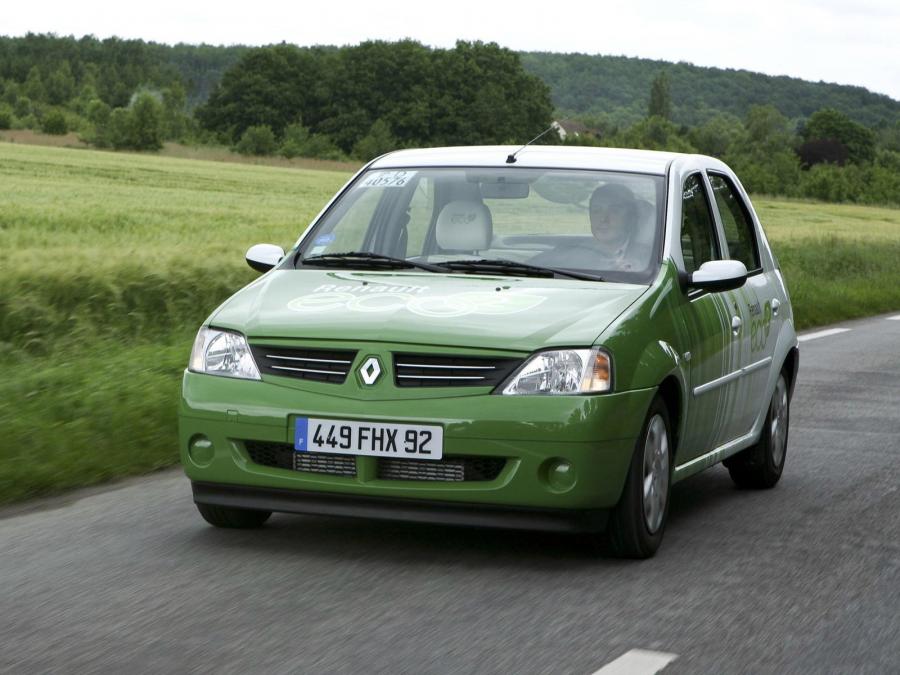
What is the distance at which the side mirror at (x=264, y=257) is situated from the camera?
678 centimetres

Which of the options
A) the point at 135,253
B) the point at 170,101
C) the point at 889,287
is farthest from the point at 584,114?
the point at 135,253

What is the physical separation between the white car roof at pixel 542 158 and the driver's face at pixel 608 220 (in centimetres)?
31

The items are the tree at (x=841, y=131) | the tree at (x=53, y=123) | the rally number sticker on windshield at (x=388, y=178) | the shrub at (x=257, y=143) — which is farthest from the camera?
the tree at (x=841, y=131)

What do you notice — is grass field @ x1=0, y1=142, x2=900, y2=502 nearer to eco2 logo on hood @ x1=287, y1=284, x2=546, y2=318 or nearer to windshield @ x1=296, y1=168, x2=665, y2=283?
windshield @ x1=296, y1=168, x2=665, y2=283

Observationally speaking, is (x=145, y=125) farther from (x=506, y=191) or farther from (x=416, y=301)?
(x=416, y=301)

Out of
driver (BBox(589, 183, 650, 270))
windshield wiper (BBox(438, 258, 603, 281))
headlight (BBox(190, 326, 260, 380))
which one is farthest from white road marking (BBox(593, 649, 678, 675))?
driver (BBox(589, 183, 650, 270))

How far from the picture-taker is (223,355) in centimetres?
574

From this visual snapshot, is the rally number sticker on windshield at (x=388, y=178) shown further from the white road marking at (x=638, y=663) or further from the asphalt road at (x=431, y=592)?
the white road marking at (x=638, y=663)

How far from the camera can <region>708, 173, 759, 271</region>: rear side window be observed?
7430mm

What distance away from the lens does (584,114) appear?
173 metres

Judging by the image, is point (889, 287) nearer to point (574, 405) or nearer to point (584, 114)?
point (574, 405)

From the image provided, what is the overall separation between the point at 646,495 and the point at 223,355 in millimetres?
1611

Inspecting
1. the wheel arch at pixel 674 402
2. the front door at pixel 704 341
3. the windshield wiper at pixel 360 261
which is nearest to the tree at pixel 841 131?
the front door at pixel 704 341

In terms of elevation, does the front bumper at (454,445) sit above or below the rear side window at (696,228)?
below
